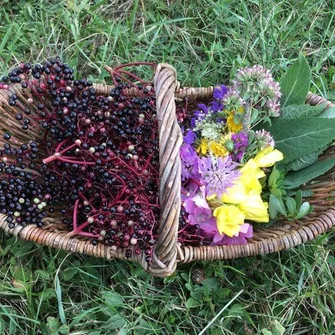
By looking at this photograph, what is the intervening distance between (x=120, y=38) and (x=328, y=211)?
68 centimetres

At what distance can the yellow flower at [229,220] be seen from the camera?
103 centimetres

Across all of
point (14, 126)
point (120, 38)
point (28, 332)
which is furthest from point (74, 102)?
point (28, 332)

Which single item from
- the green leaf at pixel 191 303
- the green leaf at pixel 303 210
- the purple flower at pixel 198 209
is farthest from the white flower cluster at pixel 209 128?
the green leaf at pixel 191 303

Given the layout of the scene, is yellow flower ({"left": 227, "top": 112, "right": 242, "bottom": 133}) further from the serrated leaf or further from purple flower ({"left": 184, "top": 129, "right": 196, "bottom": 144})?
the serrated leaf

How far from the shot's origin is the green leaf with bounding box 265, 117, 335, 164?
1077 mm

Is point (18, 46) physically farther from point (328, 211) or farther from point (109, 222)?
point (328, 211)

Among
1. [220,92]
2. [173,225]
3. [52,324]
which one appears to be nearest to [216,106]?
[220,92]

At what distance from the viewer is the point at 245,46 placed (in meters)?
1.38

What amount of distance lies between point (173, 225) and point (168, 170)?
9cm

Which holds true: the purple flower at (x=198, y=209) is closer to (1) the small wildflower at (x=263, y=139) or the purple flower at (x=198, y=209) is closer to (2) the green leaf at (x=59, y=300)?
(1) the small wildflower at (x=263, y=139)

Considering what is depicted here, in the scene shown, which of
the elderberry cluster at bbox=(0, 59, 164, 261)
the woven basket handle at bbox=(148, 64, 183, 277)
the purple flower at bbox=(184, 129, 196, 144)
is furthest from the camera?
the purple flower at bbox=(184, 129, 196, 144)

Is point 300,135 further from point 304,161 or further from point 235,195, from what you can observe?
point 235,195

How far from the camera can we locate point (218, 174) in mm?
1035

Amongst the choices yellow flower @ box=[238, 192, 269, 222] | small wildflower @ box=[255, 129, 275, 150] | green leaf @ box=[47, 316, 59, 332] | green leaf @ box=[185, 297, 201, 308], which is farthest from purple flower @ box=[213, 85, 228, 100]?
green leaf @ box=[47, 316, 59, 332]
